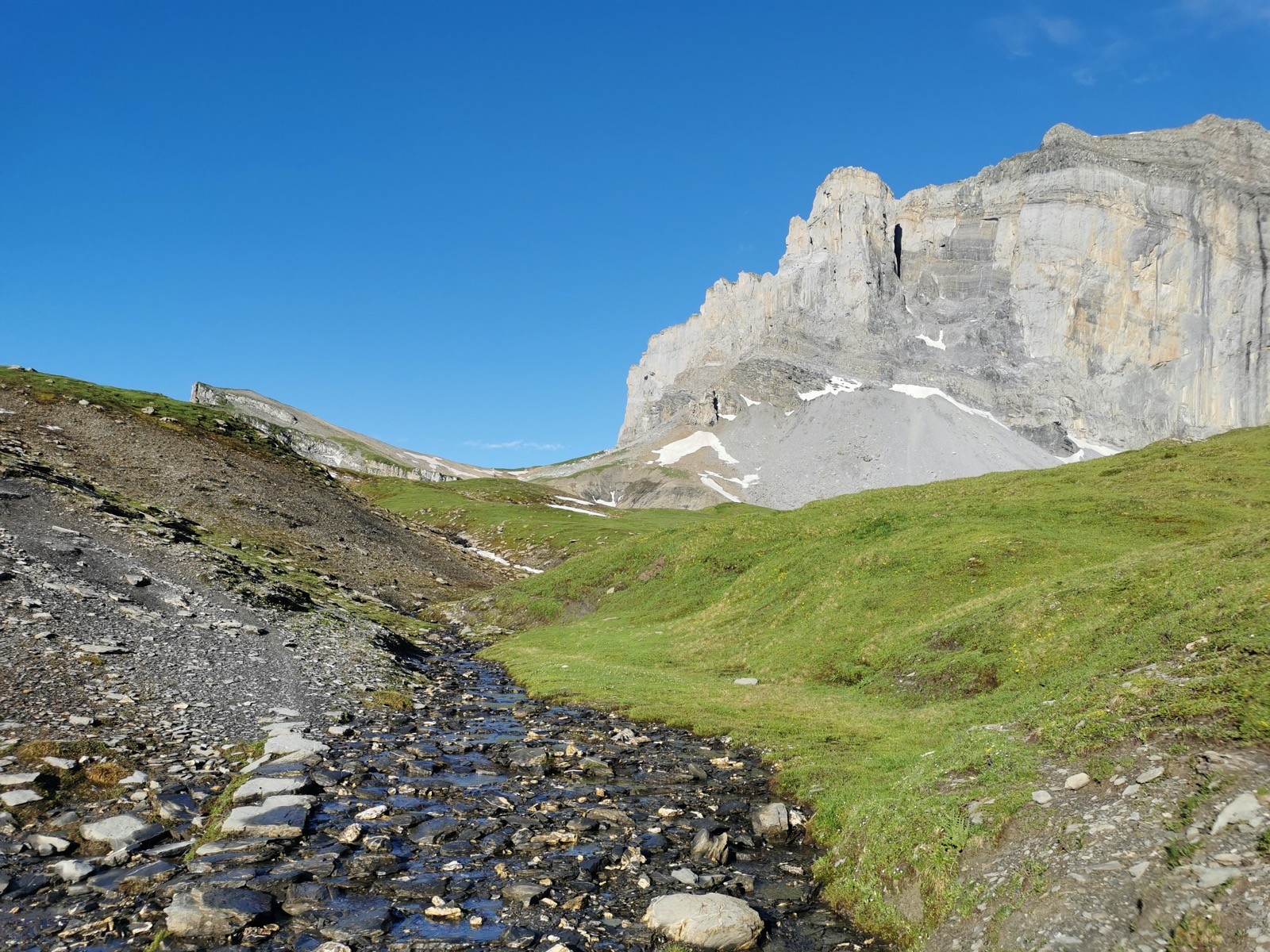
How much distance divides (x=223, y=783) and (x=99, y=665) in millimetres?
10226

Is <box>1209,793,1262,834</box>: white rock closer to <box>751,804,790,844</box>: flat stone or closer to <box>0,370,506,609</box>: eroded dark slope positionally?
<box>751,804,790,844</box>: flat stone

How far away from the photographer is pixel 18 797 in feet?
50.3

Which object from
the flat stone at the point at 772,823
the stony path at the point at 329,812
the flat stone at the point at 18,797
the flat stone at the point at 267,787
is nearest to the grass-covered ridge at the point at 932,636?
→ the flat stone at the point at 772,823

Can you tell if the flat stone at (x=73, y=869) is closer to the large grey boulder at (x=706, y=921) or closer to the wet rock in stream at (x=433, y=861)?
the wet rock in stream at (x=433, y=861)

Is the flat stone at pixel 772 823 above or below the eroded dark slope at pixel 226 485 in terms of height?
below

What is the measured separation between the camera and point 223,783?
709 inches

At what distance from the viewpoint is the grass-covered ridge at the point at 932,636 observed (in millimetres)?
14000

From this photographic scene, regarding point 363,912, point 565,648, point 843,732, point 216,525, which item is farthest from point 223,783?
point 216,525

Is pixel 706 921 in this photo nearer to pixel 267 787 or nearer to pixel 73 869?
pixel 267 787

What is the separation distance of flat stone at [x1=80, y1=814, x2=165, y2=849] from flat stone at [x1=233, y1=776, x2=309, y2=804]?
1959 millimetres

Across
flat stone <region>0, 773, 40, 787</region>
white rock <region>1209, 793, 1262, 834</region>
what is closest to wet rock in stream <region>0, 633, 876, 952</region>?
flat stone <region>0, 773, 40, 787</region>

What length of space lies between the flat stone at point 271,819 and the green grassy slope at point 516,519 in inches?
2824

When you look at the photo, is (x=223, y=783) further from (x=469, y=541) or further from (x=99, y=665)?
(x=469, y=541)

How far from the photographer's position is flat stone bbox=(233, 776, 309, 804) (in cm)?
1700
